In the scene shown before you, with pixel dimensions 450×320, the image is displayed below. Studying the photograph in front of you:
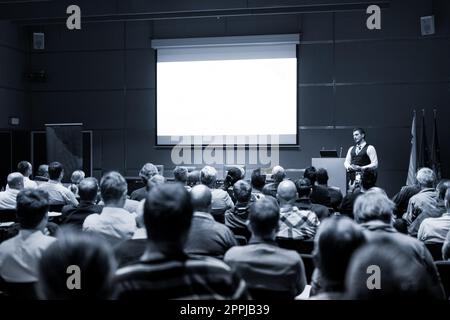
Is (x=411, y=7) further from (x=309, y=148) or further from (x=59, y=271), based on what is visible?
(x=59, y=271)

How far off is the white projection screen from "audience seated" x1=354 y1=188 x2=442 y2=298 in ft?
21.7

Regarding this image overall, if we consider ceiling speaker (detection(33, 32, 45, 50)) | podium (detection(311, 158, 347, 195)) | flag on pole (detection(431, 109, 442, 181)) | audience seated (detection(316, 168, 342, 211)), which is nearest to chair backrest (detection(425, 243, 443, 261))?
audience seated (detection(316, 168, 342, 211))

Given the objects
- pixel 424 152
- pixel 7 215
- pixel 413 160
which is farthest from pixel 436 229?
pixel 424 152

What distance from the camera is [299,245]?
343 centimetres

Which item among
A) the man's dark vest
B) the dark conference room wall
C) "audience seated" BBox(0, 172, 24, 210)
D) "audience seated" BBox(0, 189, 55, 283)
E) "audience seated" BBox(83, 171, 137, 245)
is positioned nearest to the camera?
"audience seated" BBox(0, 189, 55, 283)

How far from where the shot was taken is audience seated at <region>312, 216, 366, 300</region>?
1.56 meters

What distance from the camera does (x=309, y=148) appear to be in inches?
360

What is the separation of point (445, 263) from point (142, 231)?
1651 millimetres

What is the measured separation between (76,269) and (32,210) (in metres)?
1.22

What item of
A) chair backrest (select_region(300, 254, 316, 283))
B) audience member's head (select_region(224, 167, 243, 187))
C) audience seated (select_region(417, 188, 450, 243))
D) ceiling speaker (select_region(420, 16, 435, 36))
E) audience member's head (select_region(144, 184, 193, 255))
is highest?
ceiling speaker (select_region(420, 16, 435, 36))

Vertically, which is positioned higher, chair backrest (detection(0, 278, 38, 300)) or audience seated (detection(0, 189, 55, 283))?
audience seated (detection(0, 189, 55, 283))

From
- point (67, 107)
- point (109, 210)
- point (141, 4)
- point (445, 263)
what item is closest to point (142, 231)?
point (109, 210)

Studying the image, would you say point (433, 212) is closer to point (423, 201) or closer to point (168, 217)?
point (423, 201)

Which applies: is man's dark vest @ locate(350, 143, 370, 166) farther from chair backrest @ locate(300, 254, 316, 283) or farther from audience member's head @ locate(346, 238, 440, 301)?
audience member's head @ locate(346, 238, 440, 301)
